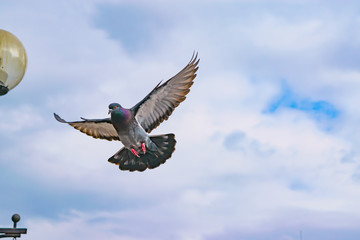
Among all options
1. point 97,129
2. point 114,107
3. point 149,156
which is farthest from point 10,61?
point 149,156

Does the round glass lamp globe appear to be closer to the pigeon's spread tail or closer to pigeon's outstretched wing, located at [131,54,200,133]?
pigeon's outstretched wing, located at [131,54,200,133]

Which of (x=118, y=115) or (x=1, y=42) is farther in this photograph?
(x=118, y=115)

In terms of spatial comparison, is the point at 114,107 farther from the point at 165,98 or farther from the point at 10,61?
the point at 10,61

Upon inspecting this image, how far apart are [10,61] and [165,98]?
3.20 metres

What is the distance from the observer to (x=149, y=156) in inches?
349

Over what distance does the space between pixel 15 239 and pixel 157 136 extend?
361 centimetres

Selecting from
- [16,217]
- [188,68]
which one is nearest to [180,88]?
[188,68]

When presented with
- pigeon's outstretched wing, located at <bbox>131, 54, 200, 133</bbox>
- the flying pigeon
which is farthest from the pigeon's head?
pigeon's outstretched wing, located at <bbox>131, 54, 200, 133</bbox>

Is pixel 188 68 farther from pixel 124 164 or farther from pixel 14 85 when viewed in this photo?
pixel 14 85

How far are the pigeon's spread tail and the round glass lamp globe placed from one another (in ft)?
10.2

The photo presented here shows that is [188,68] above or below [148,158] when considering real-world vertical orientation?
above

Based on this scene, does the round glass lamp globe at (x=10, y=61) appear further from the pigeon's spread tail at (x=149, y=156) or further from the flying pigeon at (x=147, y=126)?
the pigeon's spread tail at (x=149, y=156)

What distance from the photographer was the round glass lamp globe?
5.93 metres

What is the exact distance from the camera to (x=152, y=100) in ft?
27.8
